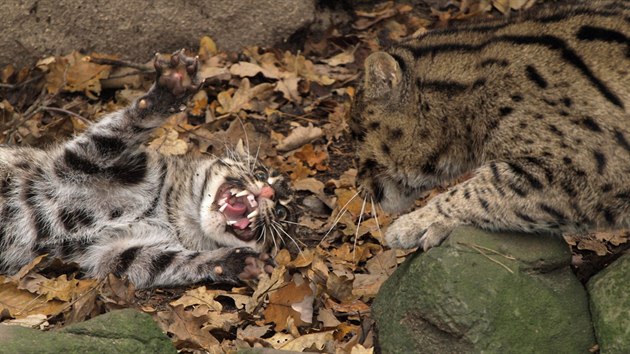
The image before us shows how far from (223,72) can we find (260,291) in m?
3.25

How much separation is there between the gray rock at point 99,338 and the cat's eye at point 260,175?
7.72 feet

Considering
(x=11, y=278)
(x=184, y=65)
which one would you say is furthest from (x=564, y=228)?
(x=11, y=278)

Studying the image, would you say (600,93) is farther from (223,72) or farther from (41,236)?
(223,72)

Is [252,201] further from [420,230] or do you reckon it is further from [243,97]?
[243,97]

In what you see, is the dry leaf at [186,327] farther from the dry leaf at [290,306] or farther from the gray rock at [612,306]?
the gray rock at [612,306]

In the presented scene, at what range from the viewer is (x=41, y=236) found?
691cm

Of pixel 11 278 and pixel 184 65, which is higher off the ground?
pixel 184 65

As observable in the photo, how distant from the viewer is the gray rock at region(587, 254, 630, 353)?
503cm

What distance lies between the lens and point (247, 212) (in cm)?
707

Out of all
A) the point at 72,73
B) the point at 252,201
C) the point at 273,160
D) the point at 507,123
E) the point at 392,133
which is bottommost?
the point at 273,160

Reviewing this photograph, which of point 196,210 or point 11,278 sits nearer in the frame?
point 11,278

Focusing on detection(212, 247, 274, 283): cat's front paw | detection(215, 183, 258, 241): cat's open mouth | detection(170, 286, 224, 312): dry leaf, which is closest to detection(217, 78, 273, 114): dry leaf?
detection(215, 183, 258, 241): cat's open mouth

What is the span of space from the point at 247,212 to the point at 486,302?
249 cm

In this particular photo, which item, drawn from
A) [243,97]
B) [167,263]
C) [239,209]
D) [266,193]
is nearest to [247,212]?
[239,209]
